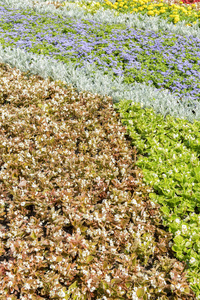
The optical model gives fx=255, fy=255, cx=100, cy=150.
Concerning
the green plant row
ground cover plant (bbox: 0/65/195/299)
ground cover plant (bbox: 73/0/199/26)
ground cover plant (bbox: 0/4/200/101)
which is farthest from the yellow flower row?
ground cover plant (bbox: 0/65/195/299)

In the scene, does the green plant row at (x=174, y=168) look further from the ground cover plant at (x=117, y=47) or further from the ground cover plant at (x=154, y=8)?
the ground cover plant at (x=154, y=8)

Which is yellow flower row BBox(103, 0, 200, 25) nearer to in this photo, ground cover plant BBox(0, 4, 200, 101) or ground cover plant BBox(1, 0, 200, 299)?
ground cover plant BBox(0, 4, 200, 101)

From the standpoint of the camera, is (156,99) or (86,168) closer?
(86,168)

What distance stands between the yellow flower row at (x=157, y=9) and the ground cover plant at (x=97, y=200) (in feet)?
23.6

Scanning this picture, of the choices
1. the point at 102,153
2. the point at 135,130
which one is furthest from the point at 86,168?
the point at 135,130

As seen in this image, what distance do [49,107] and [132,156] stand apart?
199 cm

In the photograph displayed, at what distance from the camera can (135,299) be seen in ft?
7.84

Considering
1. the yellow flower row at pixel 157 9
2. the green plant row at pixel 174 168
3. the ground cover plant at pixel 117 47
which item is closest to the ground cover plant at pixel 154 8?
the yellow flower row at pixel 157 9

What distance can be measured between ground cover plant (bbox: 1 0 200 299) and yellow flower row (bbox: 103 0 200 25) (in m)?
7.19

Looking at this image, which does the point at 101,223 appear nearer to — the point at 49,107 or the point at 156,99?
the point at 49,107

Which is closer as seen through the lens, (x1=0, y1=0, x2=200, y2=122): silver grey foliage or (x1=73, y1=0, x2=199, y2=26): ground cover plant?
(x1=0, y1=0, x2=200, y2=122): silver grey foliage

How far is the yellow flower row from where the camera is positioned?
10.3 meters

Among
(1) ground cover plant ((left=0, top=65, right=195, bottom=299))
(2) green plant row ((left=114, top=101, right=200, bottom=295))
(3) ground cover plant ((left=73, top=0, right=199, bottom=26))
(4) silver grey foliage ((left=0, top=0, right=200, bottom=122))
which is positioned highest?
(3) ground cover plant ((left=73, top=0, right=199, bottom=26))

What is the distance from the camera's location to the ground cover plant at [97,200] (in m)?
2.56
